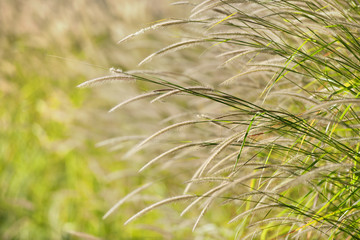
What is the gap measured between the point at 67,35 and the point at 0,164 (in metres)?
1.81

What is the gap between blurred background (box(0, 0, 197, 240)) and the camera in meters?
2.86

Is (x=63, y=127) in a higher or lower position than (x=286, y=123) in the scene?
lower

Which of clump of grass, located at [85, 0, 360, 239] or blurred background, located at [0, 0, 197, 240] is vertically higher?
clump of grass, located at [85, 0, 360, 239]

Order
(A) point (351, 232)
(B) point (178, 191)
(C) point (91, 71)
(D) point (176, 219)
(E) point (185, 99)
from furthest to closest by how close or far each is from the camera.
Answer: (C) point (91, 71) < (E) point (185, 99) < (B) point (178, 191) < (D) point (176, 219) < (A) point (351, 232)

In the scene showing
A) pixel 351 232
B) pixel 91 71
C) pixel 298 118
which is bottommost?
pixel 91 71

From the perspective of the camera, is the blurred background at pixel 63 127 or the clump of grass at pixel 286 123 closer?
the clump of grass at pixel 286 123

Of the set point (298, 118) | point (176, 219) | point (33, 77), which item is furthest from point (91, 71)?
point (298, 118)

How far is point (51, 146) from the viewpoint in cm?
357

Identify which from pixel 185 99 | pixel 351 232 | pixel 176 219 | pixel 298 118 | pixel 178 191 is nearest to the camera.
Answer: pixel 298 118

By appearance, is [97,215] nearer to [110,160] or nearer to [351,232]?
[110,160]

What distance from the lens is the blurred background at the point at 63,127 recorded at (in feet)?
9.37

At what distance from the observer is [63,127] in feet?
Result: 13.4

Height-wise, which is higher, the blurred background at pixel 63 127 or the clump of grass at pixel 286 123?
the clump of grass at pixel 286 123

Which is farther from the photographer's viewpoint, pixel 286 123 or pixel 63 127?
pixel 63 127
